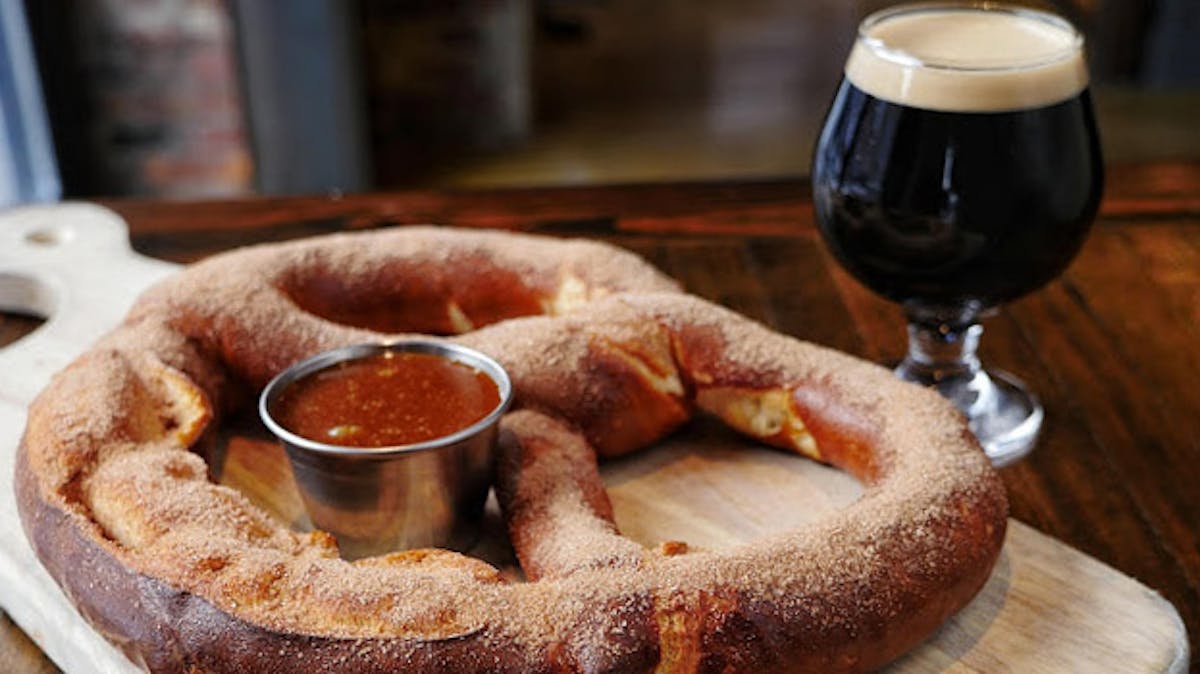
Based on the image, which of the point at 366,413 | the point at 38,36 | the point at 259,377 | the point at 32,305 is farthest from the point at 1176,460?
the point at 38,36

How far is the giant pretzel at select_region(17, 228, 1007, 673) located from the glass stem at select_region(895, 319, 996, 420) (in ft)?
0.67

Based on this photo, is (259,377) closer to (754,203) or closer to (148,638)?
(148,638)

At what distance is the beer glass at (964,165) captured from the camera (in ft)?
4.52

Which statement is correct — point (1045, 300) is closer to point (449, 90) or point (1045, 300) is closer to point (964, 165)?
point (964, 165)

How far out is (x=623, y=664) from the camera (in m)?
1.01

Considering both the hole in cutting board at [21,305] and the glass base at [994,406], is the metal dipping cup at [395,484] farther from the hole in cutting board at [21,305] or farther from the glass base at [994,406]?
the hole in cutting board at [21,305]

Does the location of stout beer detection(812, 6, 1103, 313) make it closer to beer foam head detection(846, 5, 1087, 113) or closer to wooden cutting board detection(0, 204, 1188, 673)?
beer foam head detection(846, 5, 1087, 113)

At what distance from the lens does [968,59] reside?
149 centimetres

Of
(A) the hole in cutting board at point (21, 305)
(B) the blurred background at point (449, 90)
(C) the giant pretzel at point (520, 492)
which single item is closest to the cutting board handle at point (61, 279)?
(A) the hole in cutting board at point (21, 305)

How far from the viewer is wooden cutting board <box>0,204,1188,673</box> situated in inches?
45.3

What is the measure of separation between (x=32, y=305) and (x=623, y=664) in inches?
45.5

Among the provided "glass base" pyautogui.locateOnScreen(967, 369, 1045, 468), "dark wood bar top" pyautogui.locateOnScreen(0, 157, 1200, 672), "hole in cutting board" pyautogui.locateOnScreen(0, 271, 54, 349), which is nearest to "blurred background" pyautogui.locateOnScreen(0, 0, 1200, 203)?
"dark wood bar top" pyautogui.locateOnScreen(0, 157, 1200, 672)

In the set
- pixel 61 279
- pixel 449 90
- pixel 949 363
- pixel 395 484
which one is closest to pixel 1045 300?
pixel 949 363

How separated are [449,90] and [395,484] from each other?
3.23 m
